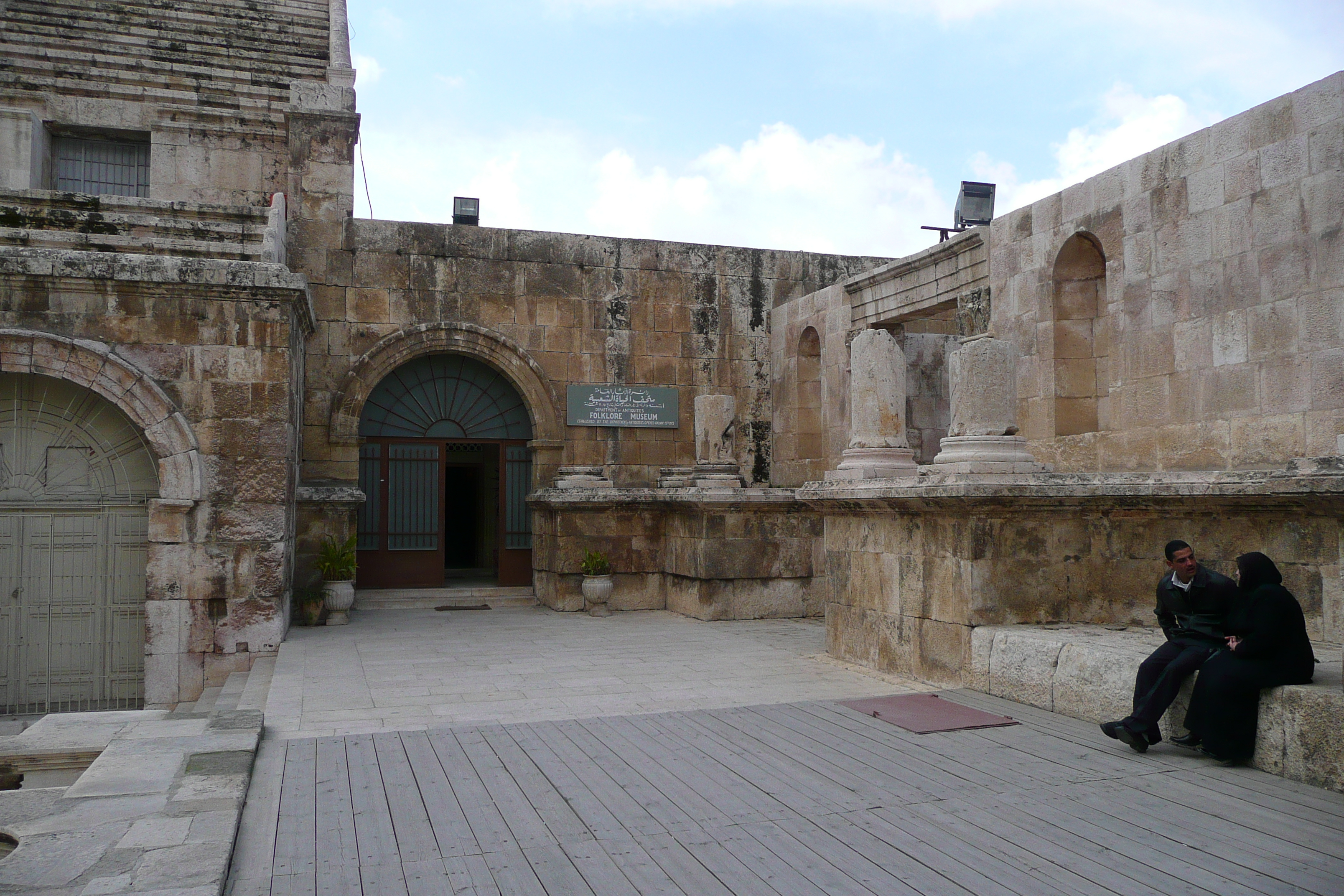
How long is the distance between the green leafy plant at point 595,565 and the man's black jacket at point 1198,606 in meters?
7.37

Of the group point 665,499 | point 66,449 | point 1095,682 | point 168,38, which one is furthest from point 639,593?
point 168,38

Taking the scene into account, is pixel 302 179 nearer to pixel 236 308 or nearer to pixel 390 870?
pixel 236 308

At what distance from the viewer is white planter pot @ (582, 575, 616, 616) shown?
11.4 metres

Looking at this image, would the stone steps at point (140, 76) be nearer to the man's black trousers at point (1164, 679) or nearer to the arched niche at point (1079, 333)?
the arched niche at point (1079, 333)

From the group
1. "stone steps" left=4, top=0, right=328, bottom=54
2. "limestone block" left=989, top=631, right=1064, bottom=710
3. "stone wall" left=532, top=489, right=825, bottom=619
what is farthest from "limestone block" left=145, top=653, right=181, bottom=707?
"stone steps" left=4, top=0, right=328, bottom=54

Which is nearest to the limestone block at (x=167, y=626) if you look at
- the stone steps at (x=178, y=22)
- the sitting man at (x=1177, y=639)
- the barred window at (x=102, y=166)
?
the barred window at (x=102, y=166)

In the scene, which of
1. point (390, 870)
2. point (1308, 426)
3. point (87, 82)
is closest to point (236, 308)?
point (87, 82)

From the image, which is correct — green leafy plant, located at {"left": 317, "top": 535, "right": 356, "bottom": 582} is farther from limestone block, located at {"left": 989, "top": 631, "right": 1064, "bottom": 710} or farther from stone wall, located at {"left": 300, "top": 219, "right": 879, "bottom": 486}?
limestone block, located at {"left": 989, "top": 631, "right": 1064, "bottom": 710}

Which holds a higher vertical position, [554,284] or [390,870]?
[554,284]

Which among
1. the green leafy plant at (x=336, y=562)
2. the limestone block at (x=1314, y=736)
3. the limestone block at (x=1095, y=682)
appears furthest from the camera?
the green leafy plant at (x=336, y=562)

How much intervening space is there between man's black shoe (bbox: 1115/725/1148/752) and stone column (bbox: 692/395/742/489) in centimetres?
670

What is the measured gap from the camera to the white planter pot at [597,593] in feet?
37.3

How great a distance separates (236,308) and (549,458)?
4.35m

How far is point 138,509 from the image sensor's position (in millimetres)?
8742
